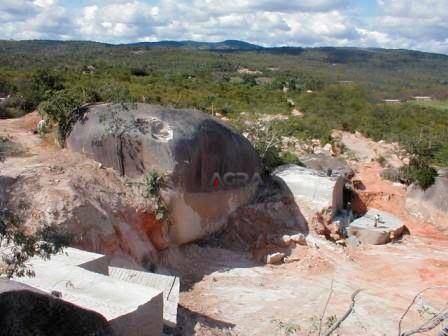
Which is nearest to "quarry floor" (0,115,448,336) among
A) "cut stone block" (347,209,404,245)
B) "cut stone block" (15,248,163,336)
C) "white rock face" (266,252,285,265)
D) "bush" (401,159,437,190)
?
"white rock face" (266,252,285,265)

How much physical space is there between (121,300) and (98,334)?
2270 millimetres

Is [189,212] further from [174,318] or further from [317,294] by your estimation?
[174,318]

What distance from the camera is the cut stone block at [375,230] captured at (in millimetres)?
17516

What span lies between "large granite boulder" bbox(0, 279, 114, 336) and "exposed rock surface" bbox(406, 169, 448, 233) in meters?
16.6

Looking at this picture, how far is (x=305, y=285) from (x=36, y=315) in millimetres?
9644

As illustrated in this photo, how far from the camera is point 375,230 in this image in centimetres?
1762

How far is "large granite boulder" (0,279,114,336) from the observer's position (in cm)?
488

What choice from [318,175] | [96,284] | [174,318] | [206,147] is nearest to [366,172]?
[318,175]

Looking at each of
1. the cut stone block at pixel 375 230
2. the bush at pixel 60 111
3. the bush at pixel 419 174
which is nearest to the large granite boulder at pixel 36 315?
the bush at pixel 60 111

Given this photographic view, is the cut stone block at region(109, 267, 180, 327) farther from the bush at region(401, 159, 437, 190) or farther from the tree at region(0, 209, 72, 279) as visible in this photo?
the bush at region(401, 159, 437, 190)

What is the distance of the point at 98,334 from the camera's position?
581 centimetres

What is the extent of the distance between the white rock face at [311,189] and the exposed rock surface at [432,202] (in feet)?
12.2

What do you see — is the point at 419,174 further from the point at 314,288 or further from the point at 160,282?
the point at 160,282

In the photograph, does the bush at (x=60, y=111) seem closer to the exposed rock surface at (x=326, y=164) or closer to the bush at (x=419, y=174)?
the exposed rock surface at (x=326, y=164)
